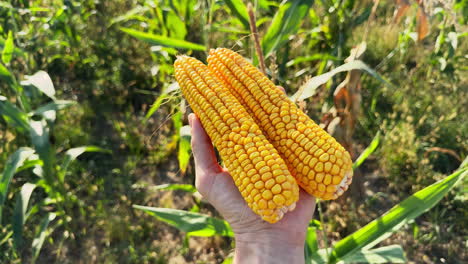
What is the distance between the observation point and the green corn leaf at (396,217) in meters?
2.23

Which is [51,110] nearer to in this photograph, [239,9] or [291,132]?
[239,9]

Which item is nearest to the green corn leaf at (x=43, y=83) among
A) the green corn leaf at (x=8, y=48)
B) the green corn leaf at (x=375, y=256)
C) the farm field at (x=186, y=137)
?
the farm field at (x=186, y=137)

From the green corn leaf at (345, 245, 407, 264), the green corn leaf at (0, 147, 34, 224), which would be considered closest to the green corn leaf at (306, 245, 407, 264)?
the green corn leaf at (345, 245, 407, 264)

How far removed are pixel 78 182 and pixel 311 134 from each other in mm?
3488

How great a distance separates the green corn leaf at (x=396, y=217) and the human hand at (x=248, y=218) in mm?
517

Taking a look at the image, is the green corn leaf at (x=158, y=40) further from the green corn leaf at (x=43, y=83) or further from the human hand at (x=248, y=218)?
the human hand at (x=248, y=218)

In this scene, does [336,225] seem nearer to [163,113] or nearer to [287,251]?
[287,251]

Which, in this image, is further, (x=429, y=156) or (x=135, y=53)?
(x=135, y=53)

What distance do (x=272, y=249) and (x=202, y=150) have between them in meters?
0.81

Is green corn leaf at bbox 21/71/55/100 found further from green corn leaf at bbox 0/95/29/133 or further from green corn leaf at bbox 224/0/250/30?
green corn leaf at bbox 224/0/250/30

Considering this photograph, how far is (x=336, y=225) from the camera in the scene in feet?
12.4

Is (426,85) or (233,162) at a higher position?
(233,162)

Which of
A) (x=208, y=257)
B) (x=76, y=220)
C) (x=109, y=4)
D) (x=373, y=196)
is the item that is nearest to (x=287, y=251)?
(x=208, y=257)

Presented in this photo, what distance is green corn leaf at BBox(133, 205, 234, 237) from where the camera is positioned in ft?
8.56
